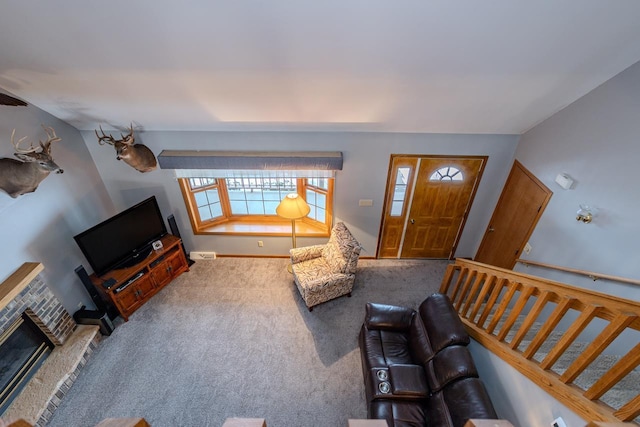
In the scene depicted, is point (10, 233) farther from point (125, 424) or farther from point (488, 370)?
point (488, 370)

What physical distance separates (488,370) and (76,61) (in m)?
4.45

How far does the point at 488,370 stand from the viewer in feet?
8.37

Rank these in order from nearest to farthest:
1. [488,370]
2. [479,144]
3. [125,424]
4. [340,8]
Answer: [125,424], [340,8], [488,370], [479,144]

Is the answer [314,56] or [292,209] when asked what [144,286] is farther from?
[314,56]

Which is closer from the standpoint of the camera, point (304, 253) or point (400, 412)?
point (400, 412)

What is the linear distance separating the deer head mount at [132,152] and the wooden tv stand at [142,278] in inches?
44.0

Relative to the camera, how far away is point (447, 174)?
157 inches

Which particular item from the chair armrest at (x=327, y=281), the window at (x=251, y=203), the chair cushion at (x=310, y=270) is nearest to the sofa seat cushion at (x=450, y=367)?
the chair armrest at (x=327, y=281)

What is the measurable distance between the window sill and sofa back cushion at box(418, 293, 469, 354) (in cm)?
207

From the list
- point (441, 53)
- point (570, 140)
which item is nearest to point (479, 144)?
point (570, 140)

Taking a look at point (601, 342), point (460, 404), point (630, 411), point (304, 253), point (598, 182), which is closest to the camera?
point (630, 411)

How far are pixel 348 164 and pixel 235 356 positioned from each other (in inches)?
110

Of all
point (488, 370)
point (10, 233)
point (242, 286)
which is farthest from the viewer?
point (242, 286)

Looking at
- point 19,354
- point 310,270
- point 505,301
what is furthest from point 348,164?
point 19,354
